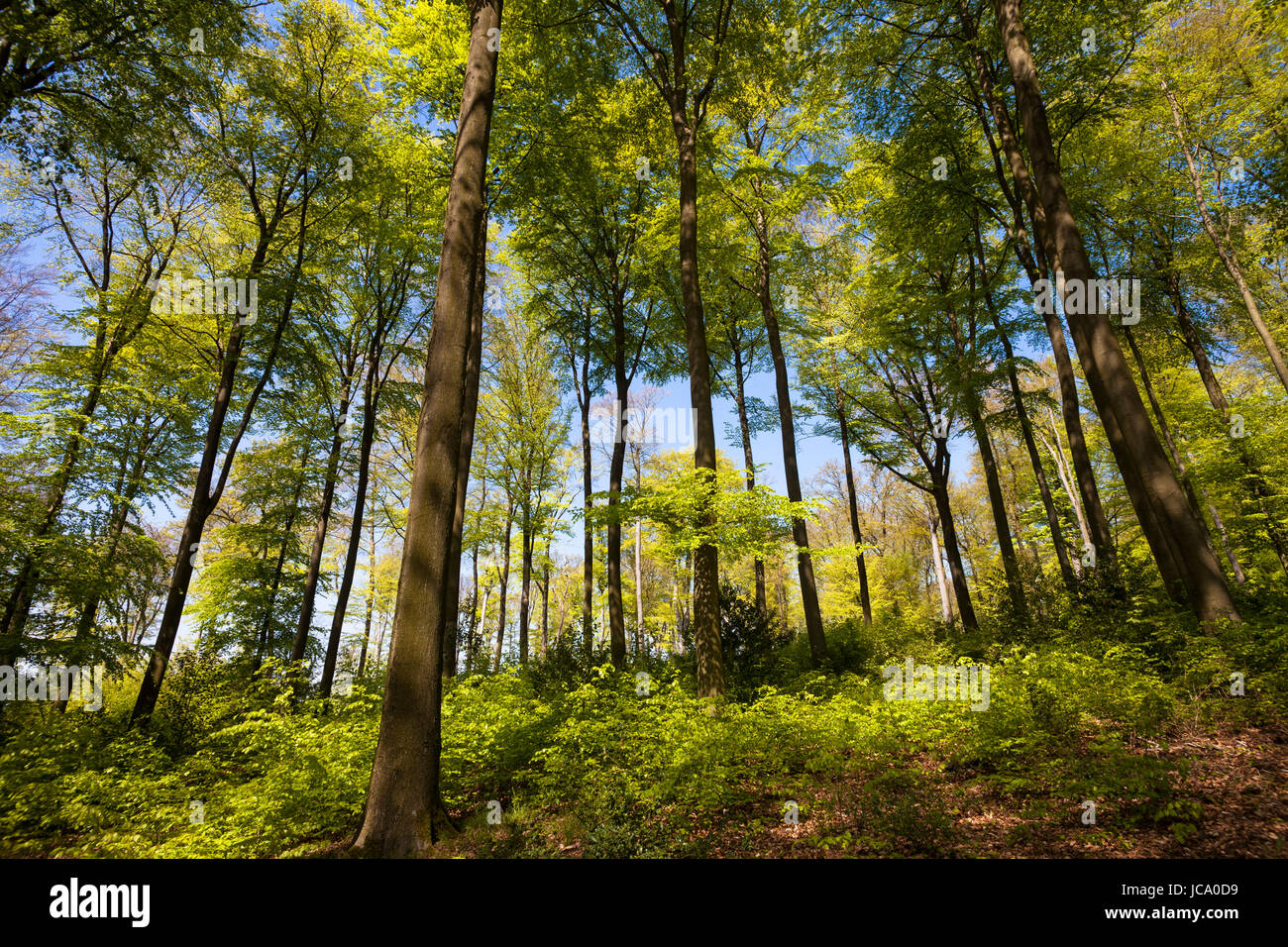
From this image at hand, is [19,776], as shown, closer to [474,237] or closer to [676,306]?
[474,237]

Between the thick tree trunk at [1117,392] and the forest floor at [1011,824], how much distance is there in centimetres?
233

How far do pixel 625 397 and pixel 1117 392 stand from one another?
10.9 m

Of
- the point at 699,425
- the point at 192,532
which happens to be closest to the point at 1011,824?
the point at 699,425

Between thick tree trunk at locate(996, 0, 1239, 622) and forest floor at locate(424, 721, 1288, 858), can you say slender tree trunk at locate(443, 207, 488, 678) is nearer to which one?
forest floor at locate(424, 721, 1288, 858)

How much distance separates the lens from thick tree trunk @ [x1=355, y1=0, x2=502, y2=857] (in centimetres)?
411

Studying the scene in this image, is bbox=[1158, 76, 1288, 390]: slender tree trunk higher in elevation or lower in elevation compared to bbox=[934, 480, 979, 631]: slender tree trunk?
higher

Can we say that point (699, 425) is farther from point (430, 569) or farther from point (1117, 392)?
point (1117, 392)

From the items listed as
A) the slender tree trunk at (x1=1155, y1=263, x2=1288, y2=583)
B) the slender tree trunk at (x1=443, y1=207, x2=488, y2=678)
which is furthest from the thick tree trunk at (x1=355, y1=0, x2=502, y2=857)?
the slender tree trunk at (x1=1155, y1=263, x2=1288, y2=583)

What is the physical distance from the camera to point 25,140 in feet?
21.1

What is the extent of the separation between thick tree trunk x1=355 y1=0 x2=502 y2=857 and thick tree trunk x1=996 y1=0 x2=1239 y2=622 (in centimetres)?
848

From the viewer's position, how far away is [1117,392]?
676 cm

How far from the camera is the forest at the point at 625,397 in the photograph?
4.88m

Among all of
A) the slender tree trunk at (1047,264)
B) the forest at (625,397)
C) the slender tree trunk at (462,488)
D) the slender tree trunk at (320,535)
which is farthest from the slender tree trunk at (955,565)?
the slender tree trunk at (320,535)
